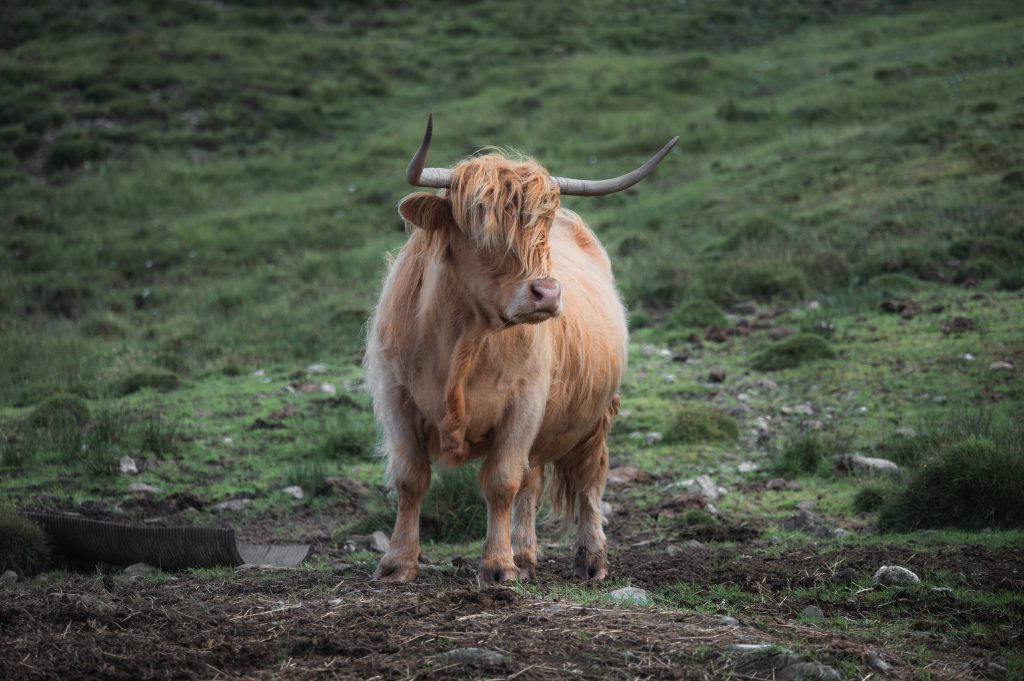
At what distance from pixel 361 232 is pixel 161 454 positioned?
9.29 meters

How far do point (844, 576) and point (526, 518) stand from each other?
6.29 feet

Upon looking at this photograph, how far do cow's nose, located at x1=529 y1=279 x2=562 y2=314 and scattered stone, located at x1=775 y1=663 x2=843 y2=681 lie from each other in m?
1.96

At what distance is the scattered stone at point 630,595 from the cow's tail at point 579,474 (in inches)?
59.6

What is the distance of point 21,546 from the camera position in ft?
20.8

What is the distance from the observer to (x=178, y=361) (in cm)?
1182

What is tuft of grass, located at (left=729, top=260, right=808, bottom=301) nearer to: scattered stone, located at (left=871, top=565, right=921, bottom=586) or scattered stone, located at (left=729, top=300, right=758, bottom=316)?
scattered stone, located at (left=729, top=300, right=758, bottom=316)

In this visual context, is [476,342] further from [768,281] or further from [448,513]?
[768,281]

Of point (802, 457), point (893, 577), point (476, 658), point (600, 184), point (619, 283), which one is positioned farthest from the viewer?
point (619, 283)

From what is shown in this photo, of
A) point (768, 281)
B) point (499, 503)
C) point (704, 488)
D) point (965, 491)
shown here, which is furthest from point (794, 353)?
point (499, 503)

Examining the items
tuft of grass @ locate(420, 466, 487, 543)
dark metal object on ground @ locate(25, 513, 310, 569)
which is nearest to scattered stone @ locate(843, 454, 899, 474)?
tuft of grass @ locate(420, 466, 487, 543)

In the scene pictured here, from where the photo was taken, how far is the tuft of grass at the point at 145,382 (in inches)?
433

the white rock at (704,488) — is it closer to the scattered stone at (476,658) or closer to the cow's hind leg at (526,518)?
the cow's hind leg at (526,518)

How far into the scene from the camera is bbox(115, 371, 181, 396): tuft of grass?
36.1ft

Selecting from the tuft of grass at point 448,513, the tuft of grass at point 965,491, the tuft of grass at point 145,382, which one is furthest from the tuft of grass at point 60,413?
the tuft of grass at point 965,491
